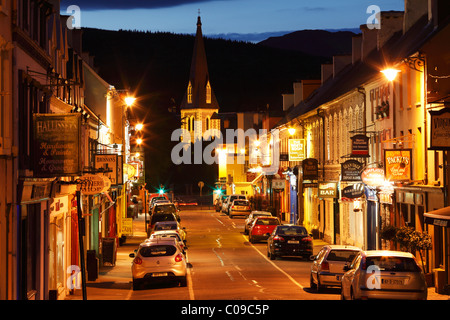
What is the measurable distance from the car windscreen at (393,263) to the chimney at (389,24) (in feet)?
80.3

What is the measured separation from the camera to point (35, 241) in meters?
21.2

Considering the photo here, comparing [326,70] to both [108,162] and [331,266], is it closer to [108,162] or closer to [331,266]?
[108,162]

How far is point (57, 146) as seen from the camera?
19828mm

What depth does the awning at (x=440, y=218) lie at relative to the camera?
23.2m

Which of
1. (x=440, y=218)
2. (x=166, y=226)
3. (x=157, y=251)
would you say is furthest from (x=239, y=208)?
(x=440, y=218)

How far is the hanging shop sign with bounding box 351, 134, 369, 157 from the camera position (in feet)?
122

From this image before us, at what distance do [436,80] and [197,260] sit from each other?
1484cm

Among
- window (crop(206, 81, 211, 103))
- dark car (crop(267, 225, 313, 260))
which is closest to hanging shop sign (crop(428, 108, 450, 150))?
dark car (crop(267, 225, 313, 260))

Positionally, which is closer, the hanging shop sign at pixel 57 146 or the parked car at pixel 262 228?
the hanging shop sign at pixel 57 146

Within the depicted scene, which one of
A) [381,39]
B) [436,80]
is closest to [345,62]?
[381,39]

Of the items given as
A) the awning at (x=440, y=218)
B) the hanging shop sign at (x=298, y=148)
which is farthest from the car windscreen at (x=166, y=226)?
the awning at (x=440, y=218)

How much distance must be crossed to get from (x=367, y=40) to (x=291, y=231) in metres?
14.9

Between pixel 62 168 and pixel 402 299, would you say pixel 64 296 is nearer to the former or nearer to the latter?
pixel 62 168

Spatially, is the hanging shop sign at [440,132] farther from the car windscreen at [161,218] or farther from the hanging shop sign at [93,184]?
the car windscreen at [161,218]
